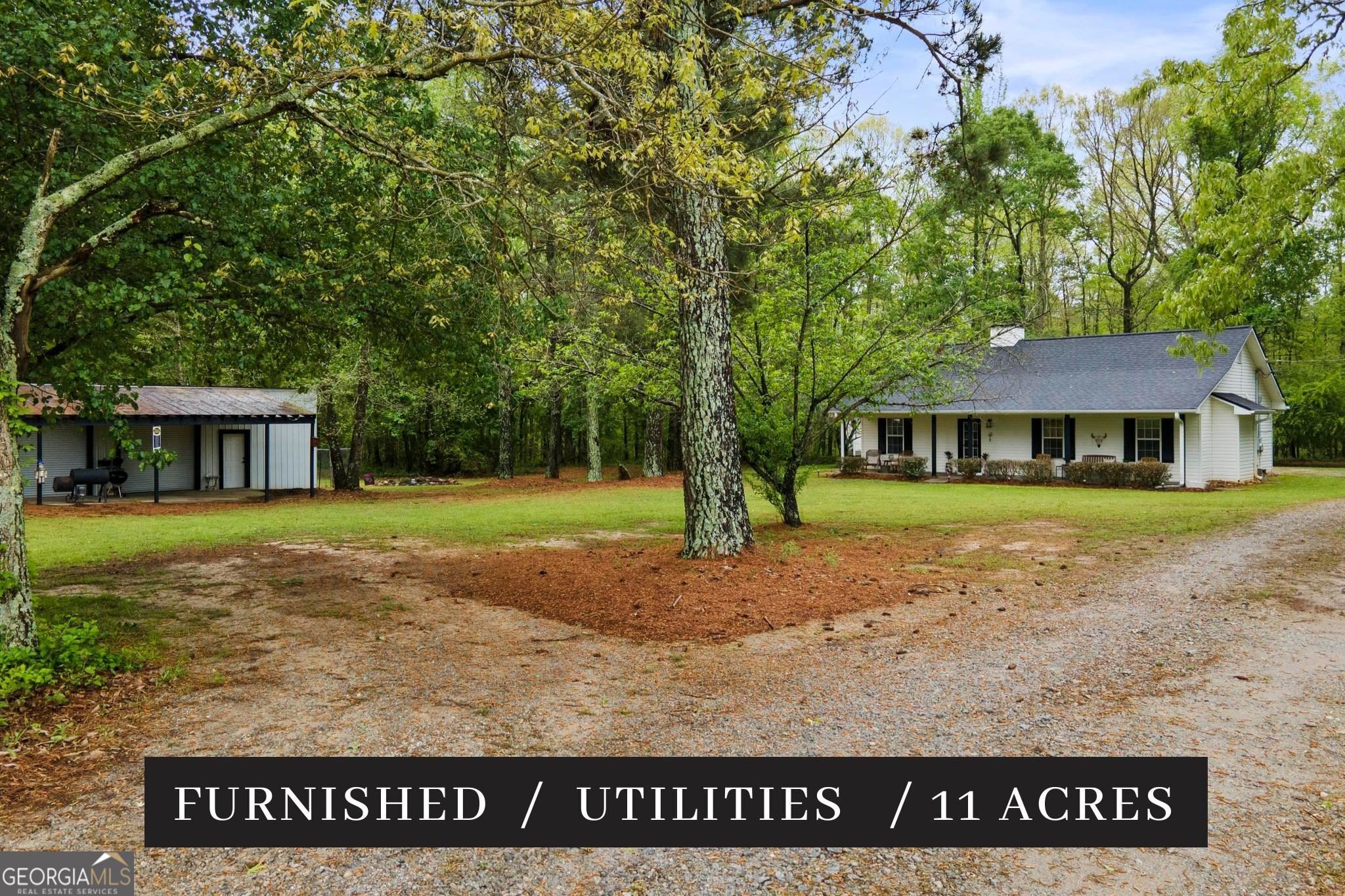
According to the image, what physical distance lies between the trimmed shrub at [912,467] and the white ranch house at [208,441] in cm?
1916

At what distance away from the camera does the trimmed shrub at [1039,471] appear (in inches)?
937

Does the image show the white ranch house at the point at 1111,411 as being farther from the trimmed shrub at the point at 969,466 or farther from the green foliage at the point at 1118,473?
the trimmed shrub at the point at 969,466

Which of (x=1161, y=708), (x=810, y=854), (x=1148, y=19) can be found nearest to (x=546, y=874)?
(x=810, y=854)

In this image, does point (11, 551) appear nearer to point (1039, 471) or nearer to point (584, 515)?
point (584, 515)

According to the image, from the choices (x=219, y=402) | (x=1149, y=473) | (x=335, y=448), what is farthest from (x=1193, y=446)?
(x=219, y=402)

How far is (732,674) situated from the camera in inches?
208

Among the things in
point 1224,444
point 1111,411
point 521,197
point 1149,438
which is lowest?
point 1224,444

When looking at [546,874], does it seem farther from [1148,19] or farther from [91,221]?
[1148,19]

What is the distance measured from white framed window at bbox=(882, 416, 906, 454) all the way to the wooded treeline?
50.4 feet

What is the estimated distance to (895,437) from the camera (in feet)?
93.9

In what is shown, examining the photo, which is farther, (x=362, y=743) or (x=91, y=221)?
(x=91, y=221)

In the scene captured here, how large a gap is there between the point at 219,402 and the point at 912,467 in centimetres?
2165

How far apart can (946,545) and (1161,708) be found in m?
6.66

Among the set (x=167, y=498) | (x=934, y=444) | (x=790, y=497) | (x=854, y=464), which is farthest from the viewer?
(x=854, y=464)
